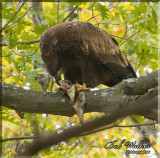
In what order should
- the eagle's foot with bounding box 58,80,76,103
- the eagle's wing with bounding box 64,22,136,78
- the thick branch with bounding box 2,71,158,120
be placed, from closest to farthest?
the thick branch with bounding box 2,71,158,120, the eagle's foot with bounding box 58,80,76,103, the eagle's wing with bounding box 64,22,136,78

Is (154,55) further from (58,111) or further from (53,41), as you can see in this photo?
(58,111)

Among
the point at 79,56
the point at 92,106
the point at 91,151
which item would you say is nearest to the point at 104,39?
the point at 79,56

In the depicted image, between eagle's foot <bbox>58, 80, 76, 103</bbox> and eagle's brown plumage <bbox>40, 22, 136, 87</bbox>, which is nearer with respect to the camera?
eagle's foot <bbox>58, 80, 76, 103</bbox>

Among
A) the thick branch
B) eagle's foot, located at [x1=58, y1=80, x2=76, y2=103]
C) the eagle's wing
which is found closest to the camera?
the thick branch

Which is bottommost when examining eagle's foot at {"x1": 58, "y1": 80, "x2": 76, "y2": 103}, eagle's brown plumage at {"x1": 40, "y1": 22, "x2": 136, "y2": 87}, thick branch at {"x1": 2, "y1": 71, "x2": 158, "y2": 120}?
thick branch at {"x1": 2, "y1": 71, "x2": 158, "y2": 120}

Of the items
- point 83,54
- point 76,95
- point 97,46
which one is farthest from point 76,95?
point 97,46

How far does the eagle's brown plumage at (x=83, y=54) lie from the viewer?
13.2ft

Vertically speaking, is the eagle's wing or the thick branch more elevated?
the eagle's wing

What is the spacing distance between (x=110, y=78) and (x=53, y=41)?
118cm

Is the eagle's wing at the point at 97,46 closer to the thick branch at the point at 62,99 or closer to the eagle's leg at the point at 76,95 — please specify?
the eagle's leg at the point at 76,95

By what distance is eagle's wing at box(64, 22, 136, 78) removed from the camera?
4.00 meters

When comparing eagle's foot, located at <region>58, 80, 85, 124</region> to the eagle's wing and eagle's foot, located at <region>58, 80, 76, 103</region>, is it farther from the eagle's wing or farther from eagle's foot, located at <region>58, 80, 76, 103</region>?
the eagle's wing

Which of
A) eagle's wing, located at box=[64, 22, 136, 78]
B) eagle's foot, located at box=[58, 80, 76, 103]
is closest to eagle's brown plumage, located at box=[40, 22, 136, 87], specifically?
eagle's wing, located at box=[64, 22, 136, 78]

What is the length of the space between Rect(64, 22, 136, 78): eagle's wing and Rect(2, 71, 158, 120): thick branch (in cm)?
96
